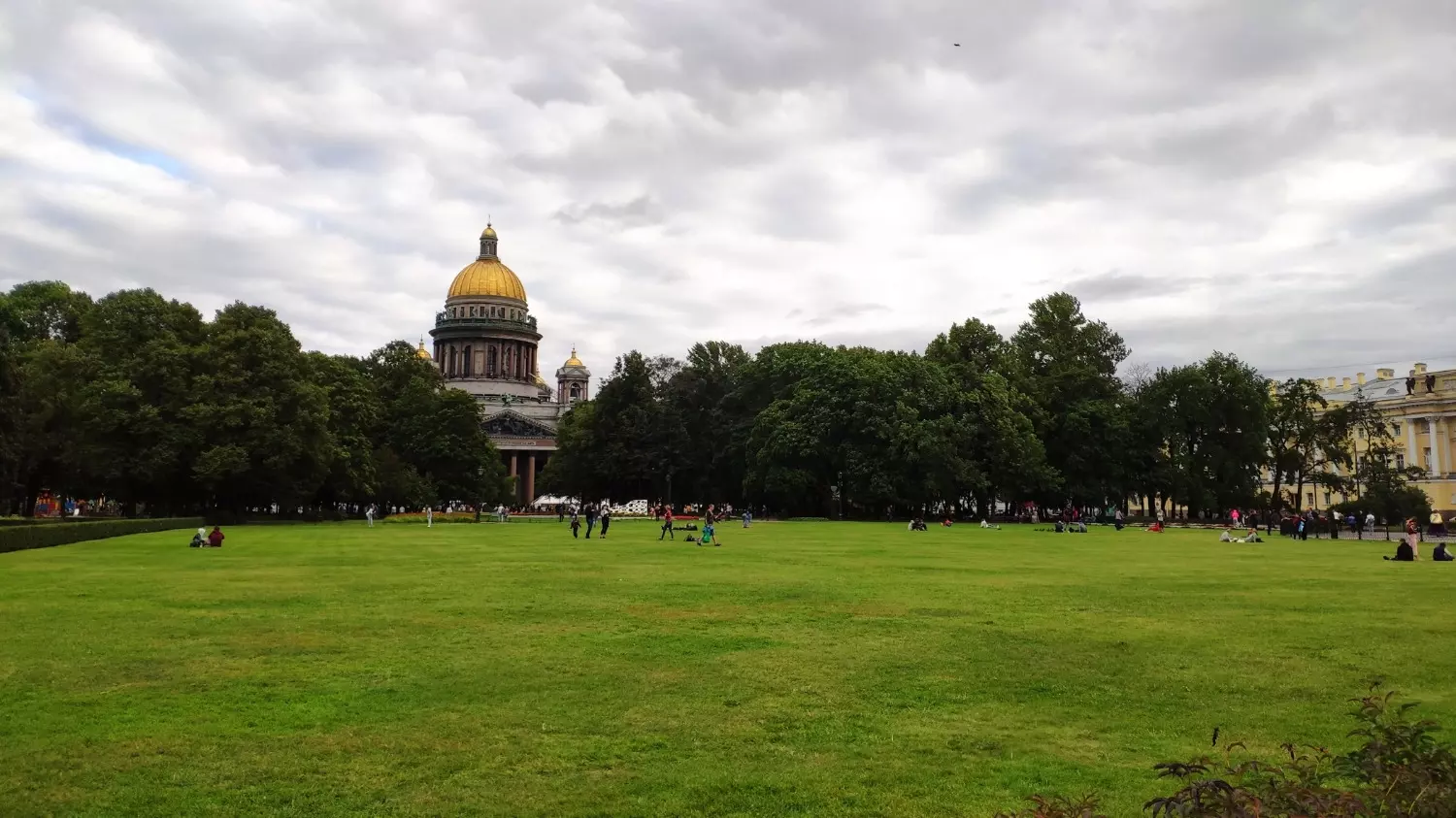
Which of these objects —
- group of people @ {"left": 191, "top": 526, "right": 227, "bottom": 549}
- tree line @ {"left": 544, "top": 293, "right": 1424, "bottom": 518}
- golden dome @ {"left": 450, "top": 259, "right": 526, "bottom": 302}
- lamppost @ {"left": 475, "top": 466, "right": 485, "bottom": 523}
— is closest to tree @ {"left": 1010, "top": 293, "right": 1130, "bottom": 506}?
tree line @ {"left": 544, "top": 293, "right": 1424, "bottom": 518}

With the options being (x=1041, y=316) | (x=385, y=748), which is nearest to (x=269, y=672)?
(x=385, y=748)

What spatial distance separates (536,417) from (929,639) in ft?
406

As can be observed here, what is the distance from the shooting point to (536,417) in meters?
133

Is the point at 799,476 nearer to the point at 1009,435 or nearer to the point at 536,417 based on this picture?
the point at 1009,435

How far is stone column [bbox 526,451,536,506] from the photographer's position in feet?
413

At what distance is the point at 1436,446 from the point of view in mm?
90250

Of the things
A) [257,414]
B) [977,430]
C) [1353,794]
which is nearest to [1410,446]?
[977,430]

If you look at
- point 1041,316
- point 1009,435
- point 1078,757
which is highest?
point 1041,316

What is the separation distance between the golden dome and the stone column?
21.9 m

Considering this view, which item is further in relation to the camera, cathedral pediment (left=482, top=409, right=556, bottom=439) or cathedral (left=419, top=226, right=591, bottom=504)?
cathedral (left=419, top=226, right=591, bottom=504)

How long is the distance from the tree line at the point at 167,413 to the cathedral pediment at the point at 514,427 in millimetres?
59789

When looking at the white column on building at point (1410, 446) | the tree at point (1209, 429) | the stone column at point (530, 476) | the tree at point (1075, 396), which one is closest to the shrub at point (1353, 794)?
the tree at point (1075, 396)

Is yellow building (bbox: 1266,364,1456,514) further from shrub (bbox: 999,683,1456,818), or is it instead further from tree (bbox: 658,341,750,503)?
shrub (bbox: 999,683,1456,818)

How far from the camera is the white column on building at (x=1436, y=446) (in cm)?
9006
